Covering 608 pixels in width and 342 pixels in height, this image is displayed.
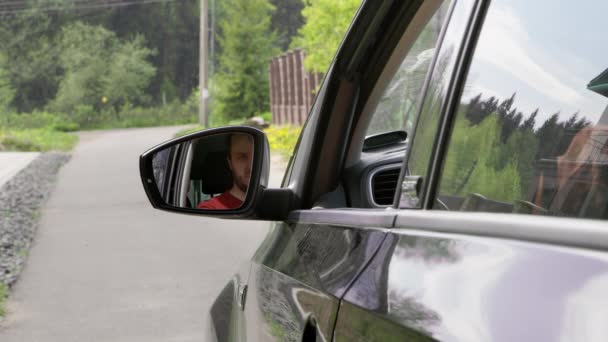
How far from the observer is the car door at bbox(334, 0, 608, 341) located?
115 cm

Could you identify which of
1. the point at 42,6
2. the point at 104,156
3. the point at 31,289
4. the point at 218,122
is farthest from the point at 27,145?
the point at 42,6

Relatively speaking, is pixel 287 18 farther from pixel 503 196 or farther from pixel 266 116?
pixel 503 196

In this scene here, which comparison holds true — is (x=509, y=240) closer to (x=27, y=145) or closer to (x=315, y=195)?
(x=315, y=195)

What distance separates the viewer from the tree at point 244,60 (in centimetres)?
6475

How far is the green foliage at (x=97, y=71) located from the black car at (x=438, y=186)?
86806mm

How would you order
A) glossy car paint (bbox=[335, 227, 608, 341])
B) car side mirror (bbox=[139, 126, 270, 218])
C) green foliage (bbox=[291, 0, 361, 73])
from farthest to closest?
1. green foliage (bbox=[291, 0, 361, 73])
2. car side mirror (bbox=[139, 126, 270, 218])
3. glossy car paint (bbox=[335, 227, 608, 341])

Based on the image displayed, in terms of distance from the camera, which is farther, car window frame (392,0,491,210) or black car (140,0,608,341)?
car window frame (392,0,491,210)

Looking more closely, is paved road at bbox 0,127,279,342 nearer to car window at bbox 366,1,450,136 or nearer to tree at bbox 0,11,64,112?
car window at bbox 366,1,450,136

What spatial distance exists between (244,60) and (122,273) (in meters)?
57.1

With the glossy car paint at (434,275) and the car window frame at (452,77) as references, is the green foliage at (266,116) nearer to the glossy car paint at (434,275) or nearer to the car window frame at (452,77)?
the glossy car paint at (434,275)

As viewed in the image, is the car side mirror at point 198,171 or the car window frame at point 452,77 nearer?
the car window frame at point 452,77

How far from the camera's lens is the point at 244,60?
219 ft

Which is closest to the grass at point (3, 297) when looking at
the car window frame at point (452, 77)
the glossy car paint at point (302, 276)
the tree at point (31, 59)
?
the glossy car paint at point (302, 276)

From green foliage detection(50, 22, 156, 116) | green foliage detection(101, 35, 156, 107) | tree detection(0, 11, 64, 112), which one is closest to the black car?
green foliage detection(50, 22, 156, 116)
